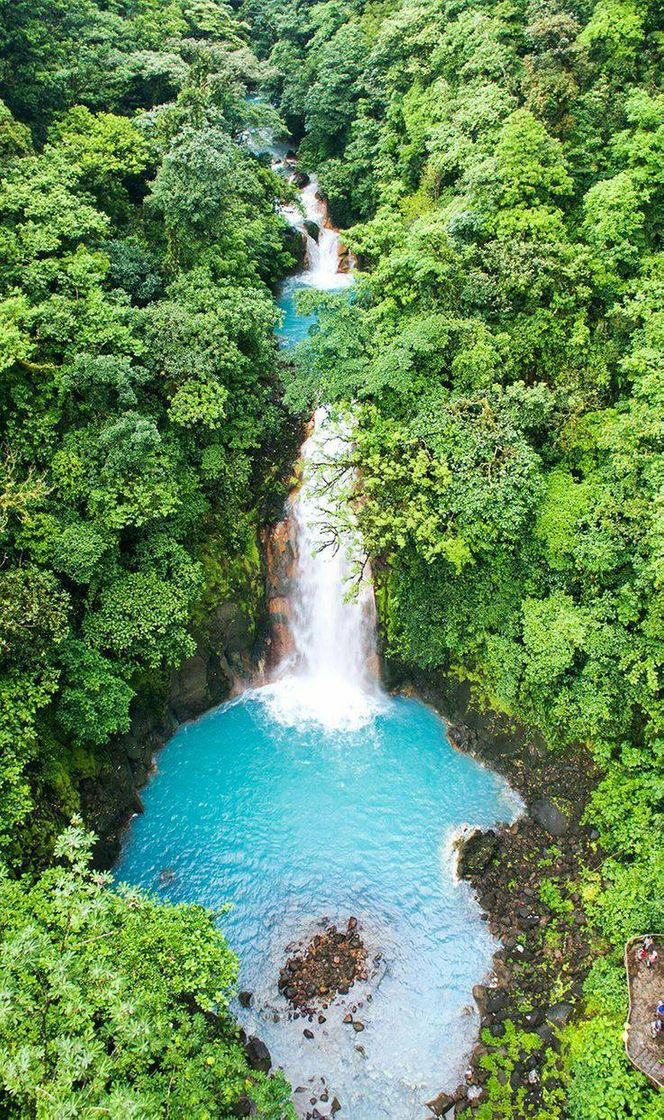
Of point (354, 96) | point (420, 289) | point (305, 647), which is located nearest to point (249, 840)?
point (305, 647)

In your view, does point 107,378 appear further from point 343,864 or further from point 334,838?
point 343,864

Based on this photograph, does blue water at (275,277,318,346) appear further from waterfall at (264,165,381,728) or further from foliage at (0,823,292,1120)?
foliage at (0,823,292,1120)

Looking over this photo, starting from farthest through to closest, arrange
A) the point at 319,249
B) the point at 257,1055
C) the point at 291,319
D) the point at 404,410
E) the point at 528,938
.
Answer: the point at 319,249
the point at 291,319
the point at 404,410
the point at 528,938
the point at 257,1055

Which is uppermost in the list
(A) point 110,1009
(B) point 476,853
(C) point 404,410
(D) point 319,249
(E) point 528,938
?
(D) point 319,249

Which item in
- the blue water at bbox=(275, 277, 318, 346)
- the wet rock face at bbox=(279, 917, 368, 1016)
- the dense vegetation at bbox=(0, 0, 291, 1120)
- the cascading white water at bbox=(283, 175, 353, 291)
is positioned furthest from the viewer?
the cascading white water at bbox=(283, 175, 353, 291)

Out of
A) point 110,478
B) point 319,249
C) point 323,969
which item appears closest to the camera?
point 323,969

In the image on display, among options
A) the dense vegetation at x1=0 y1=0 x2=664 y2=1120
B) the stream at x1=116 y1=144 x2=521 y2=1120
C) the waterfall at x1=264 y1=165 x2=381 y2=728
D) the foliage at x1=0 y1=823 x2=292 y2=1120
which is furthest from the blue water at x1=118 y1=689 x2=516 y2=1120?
the foliage at x1=0 y1=823 x2=292 y2=1120

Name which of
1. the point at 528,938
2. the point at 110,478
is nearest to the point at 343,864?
the point at 528,938
